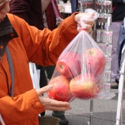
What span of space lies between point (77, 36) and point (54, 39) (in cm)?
17

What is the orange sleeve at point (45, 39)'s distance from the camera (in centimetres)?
189

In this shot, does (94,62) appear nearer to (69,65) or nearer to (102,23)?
(69,65)

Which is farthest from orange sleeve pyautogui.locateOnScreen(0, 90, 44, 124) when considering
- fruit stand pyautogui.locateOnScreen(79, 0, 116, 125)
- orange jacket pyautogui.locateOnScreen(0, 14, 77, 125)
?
fruit stand pyautogui.locateOnScreen(79, 0, 116, 125)

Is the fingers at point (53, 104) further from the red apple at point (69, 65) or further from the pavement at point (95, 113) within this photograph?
the pavement at point (95, 113)

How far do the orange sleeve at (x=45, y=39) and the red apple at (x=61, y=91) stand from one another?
1.20 ft

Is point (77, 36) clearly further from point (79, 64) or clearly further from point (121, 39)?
point (121, 39)

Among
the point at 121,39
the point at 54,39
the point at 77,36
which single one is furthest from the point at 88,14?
the point at 121,39

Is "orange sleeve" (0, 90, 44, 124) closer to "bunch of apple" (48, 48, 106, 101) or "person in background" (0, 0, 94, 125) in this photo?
"person in background" (0, 0, 94, 125)

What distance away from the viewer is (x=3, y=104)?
151 cm

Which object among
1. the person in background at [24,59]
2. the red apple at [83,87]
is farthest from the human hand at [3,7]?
the red apple at [83,87]

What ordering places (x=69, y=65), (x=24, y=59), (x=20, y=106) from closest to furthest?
(x=20, y=106) → (x=69, y=65) → (x=24, y=59)

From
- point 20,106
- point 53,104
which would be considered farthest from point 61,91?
point 20,106

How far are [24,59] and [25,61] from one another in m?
0.01

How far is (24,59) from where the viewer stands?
1.75 m
